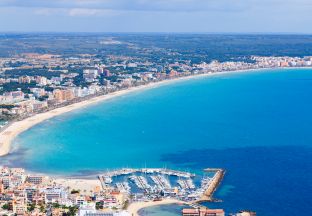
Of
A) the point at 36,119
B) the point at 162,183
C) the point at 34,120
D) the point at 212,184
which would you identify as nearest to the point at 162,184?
the point at 162,183

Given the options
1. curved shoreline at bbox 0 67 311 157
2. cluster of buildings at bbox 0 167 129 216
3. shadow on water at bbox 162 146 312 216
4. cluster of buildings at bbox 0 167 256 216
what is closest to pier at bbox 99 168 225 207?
cluster of buildings at bbox 0 167 256 216

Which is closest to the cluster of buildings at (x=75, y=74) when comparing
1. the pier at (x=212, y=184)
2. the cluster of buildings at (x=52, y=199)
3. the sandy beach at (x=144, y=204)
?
the cluster of buildings at (x=52, y=199)

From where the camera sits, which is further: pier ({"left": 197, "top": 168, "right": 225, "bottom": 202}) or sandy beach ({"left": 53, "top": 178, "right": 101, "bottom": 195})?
sandy beach ({"left": 53, "top": 178, "right": 101, "bottom": 195})

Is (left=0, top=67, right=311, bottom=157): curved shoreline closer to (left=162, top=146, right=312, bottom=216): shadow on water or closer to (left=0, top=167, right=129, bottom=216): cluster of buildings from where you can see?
(left=0, top=167, right=129, bottom=216): cluster of buildings

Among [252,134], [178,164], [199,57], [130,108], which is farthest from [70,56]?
[178,164]

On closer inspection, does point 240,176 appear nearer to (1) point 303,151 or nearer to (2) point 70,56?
(1) point 303,151

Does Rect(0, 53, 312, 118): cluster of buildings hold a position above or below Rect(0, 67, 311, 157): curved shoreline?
above

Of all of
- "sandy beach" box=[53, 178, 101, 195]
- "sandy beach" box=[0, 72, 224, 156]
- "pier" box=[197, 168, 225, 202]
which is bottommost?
"sandy beach" box=[0, 72, 224, 156]

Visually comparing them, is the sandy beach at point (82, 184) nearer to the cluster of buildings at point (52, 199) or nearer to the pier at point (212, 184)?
the cluster of buildings at point (52, 199)
